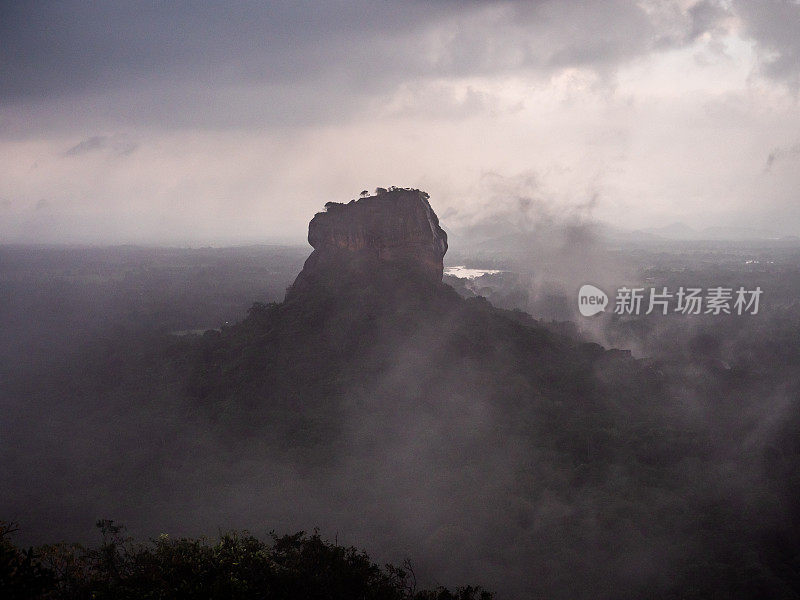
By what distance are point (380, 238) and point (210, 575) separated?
120 ft

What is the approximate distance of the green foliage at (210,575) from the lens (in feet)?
42.9

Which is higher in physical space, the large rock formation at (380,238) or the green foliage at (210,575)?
the large rock formation at (380,238)

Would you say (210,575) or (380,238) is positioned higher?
(380,238)

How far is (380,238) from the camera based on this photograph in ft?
161

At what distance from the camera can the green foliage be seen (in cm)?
1308

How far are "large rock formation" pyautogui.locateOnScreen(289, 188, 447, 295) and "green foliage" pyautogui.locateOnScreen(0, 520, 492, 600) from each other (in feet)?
106

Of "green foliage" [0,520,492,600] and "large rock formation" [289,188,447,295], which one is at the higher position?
"large rock formation" [289,188,447,295]

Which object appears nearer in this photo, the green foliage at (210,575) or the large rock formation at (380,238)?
the green foliage at (210,575)

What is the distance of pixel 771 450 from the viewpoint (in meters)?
32.9

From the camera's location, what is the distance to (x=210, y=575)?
15844 mm

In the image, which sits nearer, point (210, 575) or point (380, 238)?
point (210, 575)

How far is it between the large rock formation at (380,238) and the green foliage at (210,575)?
32183 mm

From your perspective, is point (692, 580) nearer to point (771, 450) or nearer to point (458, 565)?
point (458, 565)

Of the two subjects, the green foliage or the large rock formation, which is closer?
the green foliage
